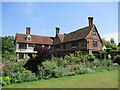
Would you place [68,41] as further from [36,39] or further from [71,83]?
[71,83]

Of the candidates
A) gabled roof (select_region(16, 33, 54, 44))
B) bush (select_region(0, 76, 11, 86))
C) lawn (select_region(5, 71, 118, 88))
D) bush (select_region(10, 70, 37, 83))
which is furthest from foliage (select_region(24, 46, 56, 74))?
gabled roof (select_region(16, 33, 54, 44))

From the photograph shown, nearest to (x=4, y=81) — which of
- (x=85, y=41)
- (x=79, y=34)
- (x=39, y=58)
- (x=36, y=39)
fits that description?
(x=39, y=58)

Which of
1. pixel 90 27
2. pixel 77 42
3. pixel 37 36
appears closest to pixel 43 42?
pixel 37 36

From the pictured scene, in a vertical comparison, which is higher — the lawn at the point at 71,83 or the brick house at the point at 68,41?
the brick house at the point at 68,41

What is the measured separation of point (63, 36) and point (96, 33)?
437 inches

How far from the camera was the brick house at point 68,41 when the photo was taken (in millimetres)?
36688

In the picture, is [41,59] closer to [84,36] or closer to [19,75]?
[19,75]

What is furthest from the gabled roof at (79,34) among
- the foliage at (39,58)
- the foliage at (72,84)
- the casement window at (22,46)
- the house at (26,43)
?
the foliage at (72,84)

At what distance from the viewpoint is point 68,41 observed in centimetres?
4119

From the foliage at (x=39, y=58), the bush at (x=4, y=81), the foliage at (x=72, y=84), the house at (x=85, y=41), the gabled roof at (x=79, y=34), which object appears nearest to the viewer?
the foliage at (x=72, y=84)

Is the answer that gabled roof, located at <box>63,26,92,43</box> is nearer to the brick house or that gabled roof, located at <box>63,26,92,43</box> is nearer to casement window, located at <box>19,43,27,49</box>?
the brick house

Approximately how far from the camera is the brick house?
36.7 m

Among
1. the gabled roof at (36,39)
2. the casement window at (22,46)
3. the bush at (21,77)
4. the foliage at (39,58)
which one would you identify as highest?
the gabled roof at (36,39)

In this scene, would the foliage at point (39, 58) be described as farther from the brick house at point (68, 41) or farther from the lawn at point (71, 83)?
the brick house at point (68, 41)
